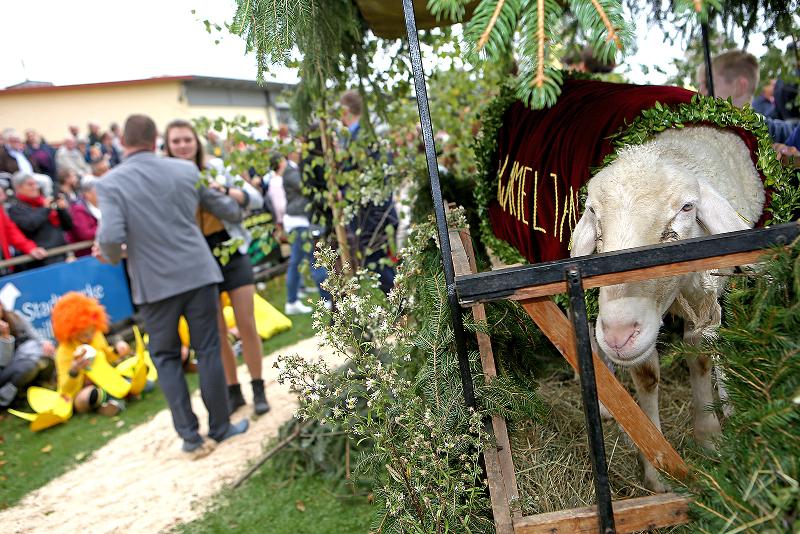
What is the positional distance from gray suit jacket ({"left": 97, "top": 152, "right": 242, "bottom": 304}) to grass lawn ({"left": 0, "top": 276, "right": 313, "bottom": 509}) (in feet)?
5.35

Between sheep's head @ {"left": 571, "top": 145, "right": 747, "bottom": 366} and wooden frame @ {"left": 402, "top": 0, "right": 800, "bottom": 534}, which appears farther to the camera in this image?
sheep's head @ {"left": 571, "top": 145, "right": 747, "bottom": 366}

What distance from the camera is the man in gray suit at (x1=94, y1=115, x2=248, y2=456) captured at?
4.32 m

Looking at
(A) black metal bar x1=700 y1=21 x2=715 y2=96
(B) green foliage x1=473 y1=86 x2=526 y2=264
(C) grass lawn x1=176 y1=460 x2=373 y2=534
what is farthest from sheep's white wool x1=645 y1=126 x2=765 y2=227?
(C) grass lawn x1=176 y1=460 x2=373 y2=534

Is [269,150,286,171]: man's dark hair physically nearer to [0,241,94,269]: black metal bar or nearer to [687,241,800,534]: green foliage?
[687,241,800,534]: green foliage

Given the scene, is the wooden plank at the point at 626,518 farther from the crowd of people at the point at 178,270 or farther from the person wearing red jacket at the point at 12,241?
the person wearing red jacket at the point at 12,241

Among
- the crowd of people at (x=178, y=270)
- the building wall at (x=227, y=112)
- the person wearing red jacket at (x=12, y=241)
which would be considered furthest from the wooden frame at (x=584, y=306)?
the building wall at (x=227, y=112)

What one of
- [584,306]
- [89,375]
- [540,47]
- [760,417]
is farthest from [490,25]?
[89,375]

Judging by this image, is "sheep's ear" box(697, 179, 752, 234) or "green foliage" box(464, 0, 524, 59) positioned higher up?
"green foliage" box(464, 0, 524, 59)

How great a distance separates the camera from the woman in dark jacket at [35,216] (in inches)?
311

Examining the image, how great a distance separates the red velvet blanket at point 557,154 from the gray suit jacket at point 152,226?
2.19 metres

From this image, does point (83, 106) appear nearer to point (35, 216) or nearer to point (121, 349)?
point (35, 216)

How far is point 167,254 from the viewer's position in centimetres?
438

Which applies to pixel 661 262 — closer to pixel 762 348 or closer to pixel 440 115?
pixel 762 348

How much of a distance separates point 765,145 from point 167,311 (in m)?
3.75
